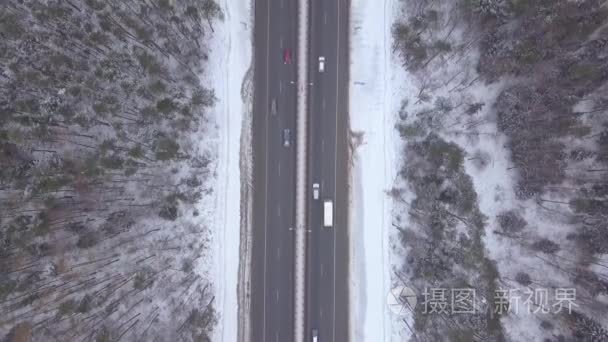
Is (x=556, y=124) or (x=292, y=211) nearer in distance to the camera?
(x=556, y=124)

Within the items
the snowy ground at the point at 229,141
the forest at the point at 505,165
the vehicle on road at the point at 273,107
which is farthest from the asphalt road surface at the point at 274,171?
the forest at the point at 505,165

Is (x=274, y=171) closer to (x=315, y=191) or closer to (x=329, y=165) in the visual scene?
(x=315, y=191)

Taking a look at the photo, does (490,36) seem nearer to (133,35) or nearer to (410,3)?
(410,3)

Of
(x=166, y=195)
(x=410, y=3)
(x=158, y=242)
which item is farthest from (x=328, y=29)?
(x=158, y=242)

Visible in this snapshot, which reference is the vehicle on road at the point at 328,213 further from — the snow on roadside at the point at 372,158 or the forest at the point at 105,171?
the forest at the point at 105,171

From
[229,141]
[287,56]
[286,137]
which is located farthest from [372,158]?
[229,141]

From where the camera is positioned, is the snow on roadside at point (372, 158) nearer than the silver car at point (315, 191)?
Yes

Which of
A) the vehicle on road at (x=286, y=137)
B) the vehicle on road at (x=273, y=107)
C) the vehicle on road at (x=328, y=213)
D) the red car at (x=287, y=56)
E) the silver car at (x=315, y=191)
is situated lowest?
the vehicle on road at (x=328, y=213)
